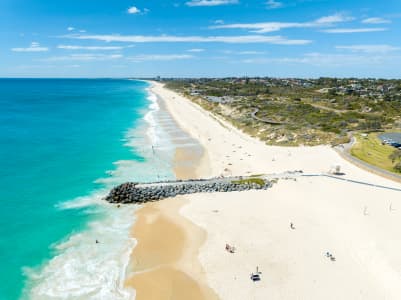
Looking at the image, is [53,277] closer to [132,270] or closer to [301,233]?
[132,270]

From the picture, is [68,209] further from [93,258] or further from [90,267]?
[90,267]

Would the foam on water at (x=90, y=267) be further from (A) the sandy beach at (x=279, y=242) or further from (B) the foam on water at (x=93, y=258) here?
→ (A) the sandy beach at (x=279, y=242)

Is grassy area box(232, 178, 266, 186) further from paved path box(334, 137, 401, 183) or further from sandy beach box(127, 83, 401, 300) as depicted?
paved path box(334, 137, 401, 183)

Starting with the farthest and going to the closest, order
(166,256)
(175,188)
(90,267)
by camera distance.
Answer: (175,188)
(166,256)
(90,267)

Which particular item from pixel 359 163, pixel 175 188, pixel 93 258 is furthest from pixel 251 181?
pixel 93 258

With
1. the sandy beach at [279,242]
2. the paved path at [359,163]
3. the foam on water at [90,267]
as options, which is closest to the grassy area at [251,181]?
the sandy beach at [279,242]
